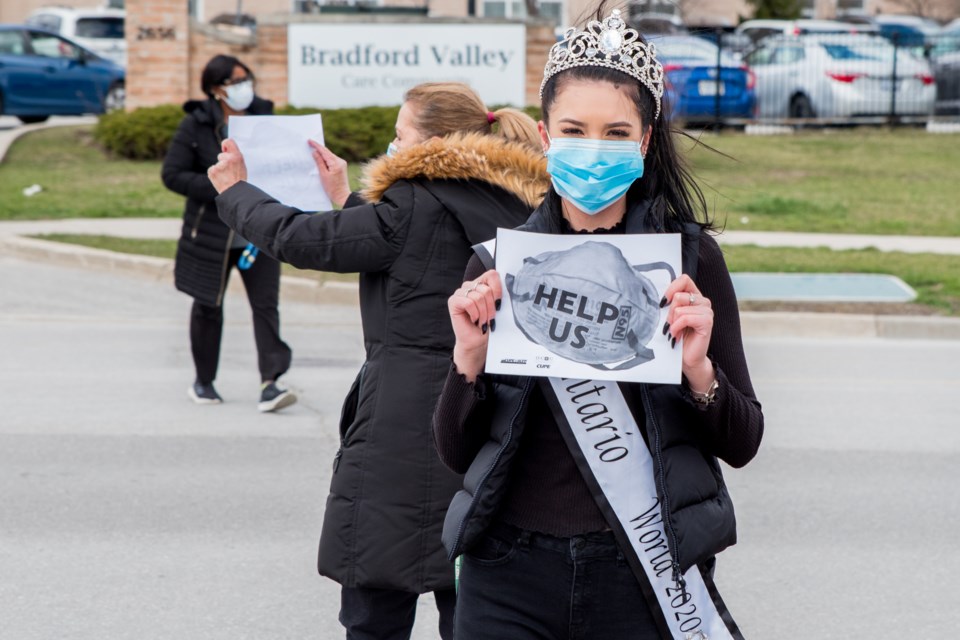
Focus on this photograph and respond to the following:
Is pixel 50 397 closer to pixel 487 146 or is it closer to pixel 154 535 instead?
pixel 154 535

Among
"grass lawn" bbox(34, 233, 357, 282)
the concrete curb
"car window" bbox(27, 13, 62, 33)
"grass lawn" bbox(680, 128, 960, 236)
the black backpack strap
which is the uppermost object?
"car window" bbox(27, 13, 62, 33)

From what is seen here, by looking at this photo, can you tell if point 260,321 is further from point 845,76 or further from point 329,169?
point 845,76

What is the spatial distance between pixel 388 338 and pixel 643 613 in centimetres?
120

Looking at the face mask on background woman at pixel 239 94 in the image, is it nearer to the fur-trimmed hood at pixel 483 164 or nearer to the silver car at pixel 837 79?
the fur-trimmed hood at pixel 483 164

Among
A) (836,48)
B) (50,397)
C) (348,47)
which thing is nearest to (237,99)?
(50,397)

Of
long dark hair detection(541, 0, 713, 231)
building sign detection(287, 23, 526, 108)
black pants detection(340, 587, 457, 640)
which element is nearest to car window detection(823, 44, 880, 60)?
building sign detection(287, 23, 526, 108)

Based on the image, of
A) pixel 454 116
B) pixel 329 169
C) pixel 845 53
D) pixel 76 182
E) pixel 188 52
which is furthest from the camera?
pixel 845 53

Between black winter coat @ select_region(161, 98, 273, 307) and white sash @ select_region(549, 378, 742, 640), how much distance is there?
213 inches

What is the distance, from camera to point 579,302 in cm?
248

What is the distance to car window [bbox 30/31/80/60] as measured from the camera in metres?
26.0

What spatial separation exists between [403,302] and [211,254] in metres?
4.37

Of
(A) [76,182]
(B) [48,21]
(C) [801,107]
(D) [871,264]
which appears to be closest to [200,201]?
(D) [871,264]

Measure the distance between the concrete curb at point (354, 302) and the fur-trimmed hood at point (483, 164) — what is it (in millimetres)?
7583

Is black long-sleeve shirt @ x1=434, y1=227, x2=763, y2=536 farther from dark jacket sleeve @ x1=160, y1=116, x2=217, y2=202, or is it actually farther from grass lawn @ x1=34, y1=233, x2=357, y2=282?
grass lawn @ x1=34, y1=233, x2=357, y2=282
